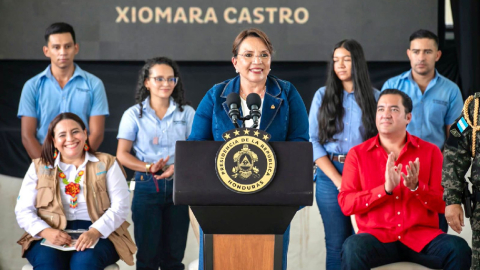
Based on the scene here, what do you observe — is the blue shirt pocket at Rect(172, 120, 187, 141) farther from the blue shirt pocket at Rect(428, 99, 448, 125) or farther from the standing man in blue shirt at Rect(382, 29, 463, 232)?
the blue shirt pocket at Rect(428, 99, 448, 125)

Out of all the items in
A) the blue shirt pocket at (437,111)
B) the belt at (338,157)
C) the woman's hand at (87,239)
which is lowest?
the woman's hand at (87,239)

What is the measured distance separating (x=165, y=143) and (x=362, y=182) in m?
1.30

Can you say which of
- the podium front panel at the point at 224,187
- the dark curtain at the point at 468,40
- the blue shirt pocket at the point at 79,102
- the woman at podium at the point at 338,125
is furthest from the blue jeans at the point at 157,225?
the dark curtain at the point at 468,40

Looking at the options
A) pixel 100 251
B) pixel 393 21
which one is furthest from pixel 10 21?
pixel 393 21

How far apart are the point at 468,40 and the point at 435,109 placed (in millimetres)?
1218

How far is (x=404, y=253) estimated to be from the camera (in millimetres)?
2990

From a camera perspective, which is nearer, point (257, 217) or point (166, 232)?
point (257, 217)

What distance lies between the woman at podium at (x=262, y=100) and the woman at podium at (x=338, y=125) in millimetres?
1052

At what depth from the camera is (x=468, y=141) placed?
2695 millimetres

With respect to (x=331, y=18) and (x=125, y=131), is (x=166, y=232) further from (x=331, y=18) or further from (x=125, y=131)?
(x=331, y=18)

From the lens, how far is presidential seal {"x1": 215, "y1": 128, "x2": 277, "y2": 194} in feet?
6.06

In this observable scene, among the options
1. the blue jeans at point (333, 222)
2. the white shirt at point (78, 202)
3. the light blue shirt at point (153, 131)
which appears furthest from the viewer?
the light blue shirt at point (153, 131)

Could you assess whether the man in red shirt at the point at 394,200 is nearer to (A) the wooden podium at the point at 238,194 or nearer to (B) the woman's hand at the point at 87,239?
(A) the wooden podium at the point at 238,194

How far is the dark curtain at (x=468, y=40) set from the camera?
15.1ft
